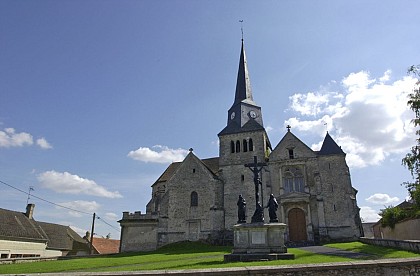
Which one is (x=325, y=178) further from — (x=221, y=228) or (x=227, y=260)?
(x=227, y=260)

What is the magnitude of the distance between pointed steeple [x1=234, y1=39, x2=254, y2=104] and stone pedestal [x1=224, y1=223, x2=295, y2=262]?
859 inches

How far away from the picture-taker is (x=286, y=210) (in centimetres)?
2850

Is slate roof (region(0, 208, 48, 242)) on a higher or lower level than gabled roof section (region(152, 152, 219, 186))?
lower

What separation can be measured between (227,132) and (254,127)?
2972mm

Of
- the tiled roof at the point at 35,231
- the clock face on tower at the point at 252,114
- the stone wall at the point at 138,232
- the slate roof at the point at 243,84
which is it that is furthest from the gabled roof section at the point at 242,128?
the tiled roof at the point at 35,231

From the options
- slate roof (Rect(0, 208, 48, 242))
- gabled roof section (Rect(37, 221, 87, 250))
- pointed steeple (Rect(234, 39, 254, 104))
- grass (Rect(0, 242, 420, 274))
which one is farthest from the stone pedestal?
gabled roof section (Rect(37, 221, 87, 250))

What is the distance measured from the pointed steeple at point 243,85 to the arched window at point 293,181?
972 centimetres

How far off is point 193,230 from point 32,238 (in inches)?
678

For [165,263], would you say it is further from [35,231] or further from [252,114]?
[35,231]

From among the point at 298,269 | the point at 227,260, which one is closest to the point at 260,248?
the point at 227,260

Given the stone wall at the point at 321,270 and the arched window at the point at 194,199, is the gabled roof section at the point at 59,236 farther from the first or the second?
the stone wall at the point at 321,270

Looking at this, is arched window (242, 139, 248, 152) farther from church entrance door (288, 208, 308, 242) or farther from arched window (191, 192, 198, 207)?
church entrance door (288, 208, 308, 242)

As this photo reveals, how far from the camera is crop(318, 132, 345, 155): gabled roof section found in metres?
29.0

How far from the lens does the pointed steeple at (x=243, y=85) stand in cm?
3512
